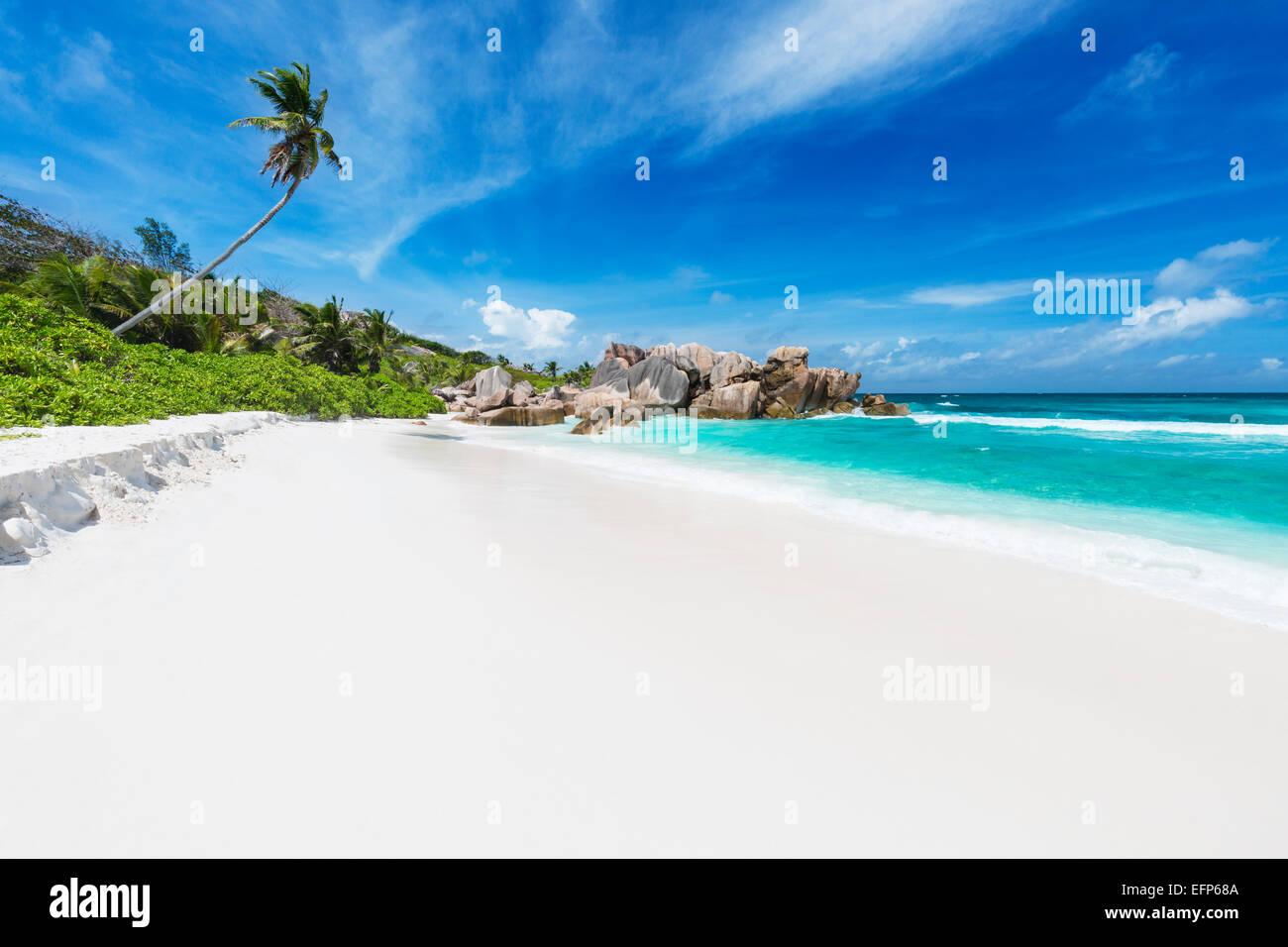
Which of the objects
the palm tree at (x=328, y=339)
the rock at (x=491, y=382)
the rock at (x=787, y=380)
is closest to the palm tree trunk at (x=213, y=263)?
the palm tree at (x=328, y=339)

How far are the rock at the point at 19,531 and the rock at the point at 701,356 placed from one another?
45.1 meters

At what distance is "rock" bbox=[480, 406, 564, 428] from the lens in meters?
32.8

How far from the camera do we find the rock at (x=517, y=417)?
3278 cm

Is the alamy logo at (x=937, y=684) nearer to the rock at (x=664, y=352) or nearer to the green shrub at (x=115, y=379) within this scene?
the green shrub at (x=115, y=379)

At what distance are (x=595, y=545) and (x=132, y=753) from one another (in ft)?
12.7

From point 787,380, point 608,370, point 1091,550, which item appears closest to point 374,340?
point 608,370

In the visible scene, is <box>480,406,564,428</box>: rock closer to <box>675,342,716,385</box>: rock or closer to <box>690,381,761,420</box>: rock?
<box>690,381,761,420</box>: rock

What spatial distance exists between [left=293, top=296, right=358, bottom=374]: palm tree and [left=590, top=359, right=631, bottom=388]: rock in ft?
66.5

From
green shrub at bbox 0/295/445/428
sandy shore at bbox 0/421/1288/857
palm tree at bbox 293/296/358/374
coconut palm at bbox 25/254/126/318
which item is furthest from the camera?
palm tree at bbox 293/296/358/374

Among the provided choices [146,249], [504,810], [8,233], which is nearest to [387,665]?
[504,810]

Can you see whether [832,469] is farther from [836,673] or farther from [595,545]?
[836,673]

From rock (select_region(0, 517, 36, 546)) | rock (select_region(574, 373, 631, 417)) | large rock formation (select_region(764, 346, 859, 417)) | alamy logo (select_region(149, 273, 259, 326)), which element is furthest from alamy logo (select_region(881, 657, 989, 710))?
large rock formation (select_region(764, 346, 859, 417))

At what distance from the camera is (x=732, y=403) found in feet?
141
